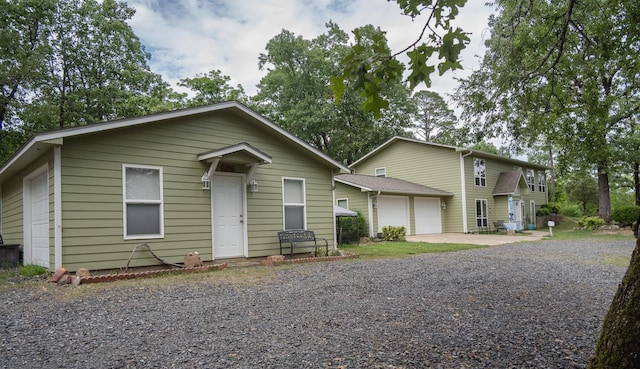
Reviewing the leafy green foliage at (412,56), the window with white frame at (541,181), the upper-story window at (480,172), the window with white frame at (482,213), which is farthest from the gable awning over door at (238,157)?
the window with white frame at (541,181)

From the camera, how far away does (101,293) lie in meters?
5.75

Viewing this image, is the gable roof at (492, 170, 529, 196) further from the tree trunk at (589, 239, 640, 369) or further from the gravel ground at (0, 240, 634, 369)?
the tree trunk at (589, 239, 640, 369)

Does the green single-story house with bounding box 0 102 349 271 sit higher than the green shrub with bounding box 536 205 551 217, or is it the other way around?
the green single-story house with bounding box 0 102 349 271

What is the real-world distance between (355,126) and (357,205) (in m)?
15.1

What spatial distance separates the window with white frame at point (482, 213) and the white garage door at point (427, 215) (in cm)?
225

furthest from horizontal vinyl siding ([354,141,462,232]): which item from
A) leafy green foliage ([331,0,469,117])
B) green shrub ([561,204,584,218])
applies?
leafy green foliage ([331,0,469,117])

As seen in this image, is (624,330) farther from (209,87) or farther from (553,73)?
(209,87)

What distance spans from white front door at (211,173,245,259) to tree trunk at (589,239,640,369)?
8037 mm

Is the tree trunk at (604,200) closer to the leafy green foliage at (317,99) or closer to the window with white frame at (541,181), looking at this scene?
the window with white frame at (541,181)

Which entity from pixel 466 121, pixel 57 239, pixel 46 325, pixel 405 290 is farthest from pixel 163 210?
pixel 466 121

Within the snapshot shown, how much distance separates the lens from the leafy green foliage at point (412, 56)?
246cm

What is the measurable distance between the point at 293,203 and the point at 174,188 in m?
3.21

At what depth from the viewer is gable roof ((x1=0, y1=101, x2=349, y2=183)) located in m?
6.75

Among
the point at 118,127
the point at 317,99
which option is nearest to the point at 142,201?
the point at 118,127
